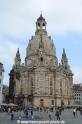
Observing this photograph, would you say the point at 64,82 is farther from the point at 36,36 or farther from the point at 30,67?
the point at 36,36

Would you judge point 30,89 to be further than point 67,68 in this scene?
No

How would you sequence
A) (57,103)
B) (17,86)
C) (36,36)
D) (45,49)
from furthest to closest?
1. (36,36)
2. (45,49)
3. (17,86)
4. (57,103)

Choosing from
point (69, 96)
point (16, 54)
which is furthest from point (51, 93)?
point (16, 54)

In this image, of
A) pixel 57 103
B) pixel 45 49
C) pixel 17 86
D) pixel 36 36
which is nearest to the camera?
pixel 57 103

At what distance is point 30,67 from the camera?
255 ft

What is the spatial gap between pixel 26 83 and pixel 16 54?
17.2m

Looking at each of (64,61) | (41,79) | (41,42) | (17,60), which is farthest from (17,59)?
(64,61)

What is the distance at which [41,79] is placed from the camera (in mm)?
74375

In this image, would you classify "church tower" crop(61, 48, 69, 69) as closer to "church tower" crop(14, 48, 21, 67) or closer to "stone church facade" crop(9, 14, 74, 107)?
"stone church facade" crop(9, 14, 74, 107)

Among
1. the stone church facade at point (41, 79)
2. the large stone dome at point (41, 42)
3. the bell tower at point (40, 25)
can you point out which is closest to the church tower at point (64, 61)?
the stone church facade at point (41, 79)

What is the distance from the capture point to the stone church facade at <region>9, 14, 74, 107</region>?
73.2 metres

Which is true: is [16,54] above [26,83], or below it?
above

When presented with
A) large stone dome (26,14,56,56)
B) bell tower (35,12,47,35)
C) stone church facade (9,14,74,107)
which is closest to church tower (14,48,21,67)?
stone church facade (9,14,74,107)

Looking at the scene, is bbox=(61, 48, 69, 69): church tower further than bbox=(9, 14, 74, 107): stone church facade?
Yes
